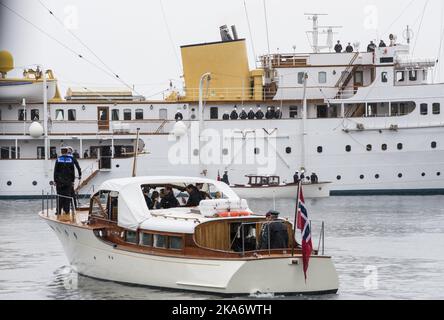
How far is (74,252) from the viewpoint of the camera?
86.8ft

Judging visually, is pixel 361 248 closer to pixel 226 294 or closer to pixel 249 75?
pixel 226 294

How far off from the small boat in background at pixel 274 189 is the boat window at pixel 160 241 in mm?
34830

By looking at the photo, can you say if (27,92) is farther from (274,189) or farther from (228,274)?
(228,274)

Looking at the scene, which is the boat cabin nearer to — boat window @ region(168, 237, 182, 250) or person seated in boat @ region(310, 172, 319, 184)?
boat window @ region(168, 237, 182, 250)

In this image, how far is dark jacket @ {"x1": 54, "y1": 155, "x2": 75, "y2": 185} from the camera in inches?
1061

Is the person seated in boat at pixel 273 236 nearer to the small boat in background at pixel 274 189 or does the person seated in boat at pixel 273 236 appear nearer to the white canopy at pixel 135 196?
the white canopy at pixel 135 196

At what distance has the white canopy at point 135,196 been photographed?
24172 millimetres

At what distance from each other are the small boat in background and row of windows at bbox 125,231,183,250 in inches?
1341

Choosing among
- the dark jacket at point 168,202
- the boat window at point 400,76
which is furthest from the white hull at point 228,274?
the boat window at point 400,76

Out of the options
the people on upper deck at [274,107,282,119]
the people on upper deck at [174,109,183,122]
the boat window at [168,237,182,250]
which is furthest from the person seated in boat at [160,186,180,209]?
the people on upper deck at [274,107,282,119]

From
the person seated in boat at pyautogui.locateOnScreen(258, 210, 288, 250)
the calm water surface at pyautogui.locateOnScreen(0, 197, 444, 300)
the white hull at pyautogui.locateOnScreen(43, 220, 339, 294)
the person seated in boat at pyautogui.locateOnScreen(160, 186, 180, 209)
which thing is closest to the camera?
the white hull at pyautogui.locateOnScreen(43, 220, 339, 294)

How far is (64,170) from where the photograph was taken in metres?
27.1

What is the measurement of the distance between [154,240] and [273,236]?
8.98 ft
